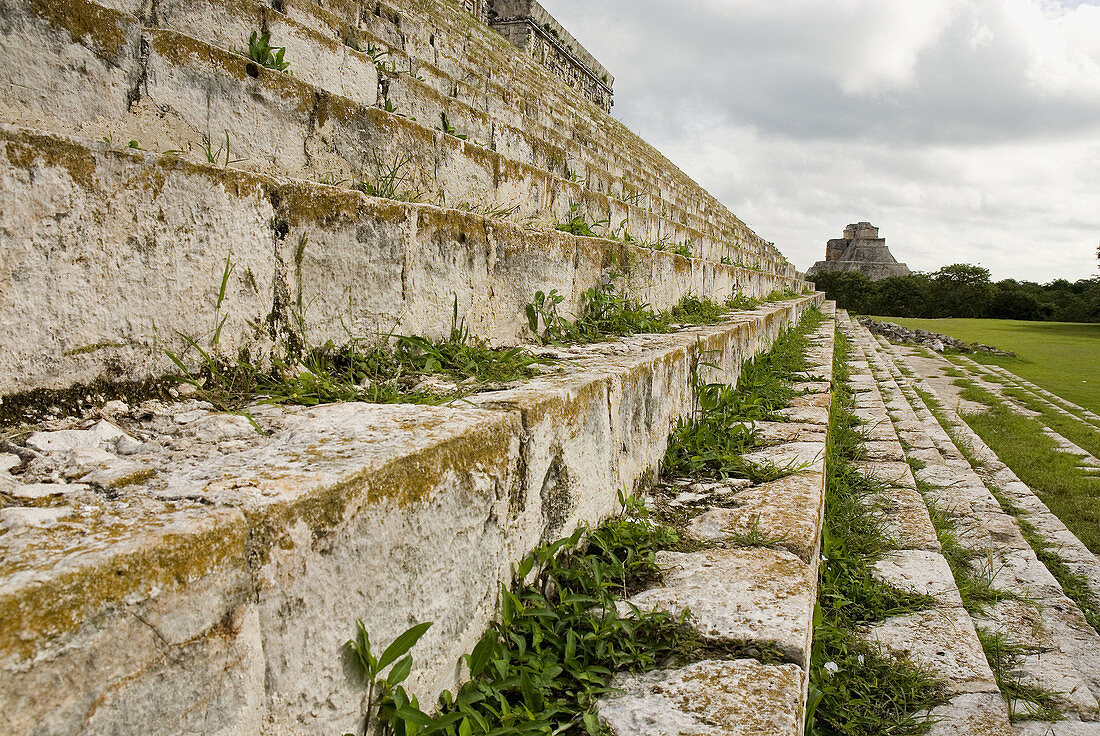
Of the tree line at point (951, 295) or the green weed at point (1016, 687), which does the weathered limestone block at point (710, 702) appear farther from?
the tree line at point (951, 295)

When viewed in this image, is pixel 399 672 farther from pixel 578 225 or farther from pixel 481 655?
pixel 578 225

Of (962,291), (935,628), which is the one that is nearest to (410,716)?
(935,628)

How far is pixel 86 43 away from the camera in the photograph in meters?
1.51

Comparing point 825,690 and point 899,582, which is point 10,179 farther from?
point 899,582

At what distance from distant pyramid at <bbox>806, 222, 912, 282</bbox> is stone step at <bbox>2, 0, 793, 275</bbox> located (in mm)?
47800

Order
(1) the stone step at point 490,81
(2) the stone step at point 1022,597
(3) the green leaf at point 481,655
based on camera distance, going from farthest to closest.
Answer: (1) the stone step at point 490,81
(2) the stone step at point 1022,597
(3) the green leaf at point 481,655

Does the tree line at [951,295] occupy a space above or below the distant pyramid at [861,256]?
below

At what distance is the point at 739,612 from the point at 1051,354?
1987 centimetres

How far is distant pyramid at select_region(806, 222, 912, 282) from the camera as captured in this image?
1863 inches

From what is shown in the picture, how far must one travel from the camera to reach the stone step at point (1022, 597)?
8.01ft

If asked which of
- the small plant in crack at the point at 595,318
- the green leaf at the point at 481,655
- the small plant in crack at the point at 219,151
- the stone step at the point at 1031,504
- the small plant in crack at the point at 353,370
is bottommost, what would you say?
the stone step at the point at 1031,504

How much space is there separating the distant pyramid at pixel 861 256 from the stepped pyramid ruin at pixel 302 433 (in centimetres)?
4781

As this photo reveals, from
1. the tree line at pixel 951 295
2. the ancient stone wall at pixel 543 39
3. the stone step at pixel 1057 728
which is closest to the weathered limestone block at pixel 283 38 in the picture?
the stone step at pixel 1057 728

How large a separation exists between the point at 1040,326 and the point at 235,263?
34431mm
